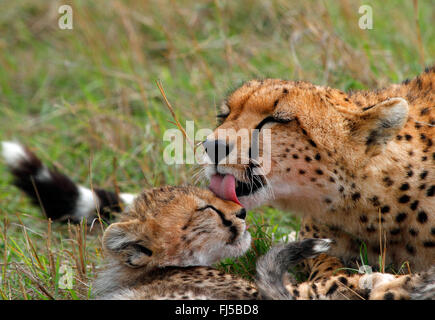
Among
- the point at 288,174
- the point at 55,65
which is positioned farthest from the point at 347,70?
the point at 55,65

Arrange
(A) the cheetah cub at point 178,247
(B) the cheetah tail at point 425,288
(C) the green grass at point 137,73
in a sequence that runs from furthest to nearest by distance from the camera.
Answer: (C) the green grass at point 137,73
(A) the cheetah cub at point 178,247
(B) the cheetah tail at point 425,288

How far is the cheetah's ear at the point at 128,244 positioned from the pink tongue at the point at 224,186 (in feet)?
1.21

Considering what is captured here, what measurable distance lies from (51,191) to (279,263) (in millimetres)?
1566

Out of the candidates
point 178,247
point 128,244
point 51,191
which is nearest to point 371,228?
point 178,247

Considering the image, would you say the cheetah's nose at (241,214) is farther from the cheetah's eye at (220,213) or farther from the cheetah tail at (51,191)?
the cheetah tail at (51,191)

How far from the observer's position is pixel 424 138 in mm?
2686

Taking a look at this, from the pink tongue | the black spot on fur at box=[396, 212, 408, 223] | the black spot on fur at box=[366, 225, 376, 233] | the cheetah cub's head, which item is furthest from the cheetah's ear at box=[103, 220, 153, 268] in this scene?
the black spot on fur at box=[396, 212, 408, 223]

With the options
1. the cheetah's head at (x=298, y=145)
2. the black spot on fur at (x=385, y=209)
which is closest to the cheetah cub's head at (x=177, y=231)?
the cheetah's head at (x=298, y=145)

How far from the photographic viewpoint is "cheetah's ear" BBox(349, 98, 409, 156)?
249 cm

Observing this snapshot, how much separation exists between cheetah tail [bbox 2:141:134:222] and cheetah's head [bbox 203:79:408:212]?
1.09m

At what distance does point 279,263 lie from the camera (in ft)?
7.97

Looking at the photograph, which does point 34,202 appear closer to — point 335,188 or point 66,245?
point 66,245

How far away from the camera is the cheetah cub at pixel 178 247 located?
2402 mm

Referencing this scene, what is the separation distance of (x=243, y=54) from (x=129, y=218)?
9.60 feet
